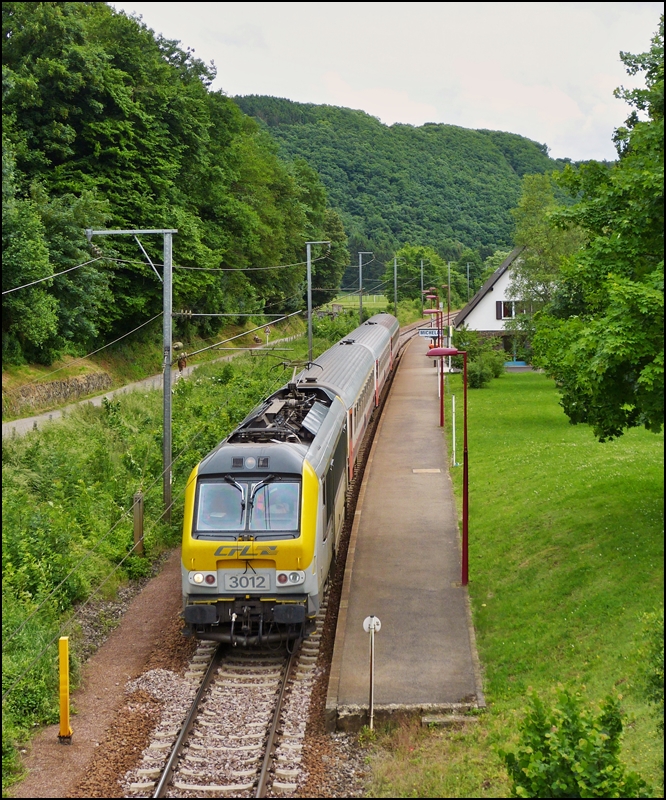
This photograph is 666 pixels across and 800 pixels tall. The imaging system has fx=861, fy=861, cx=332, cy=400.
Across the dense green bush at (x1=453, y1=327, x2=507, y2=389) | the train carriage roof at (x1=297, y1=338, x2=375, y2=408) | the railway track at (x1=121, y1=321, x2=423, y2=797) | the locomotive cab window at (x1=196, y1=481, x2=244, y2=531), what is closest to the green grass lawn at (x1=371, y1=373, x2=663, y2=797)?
the railway track at (x1=121, y1=321, x2=423, y2=797)

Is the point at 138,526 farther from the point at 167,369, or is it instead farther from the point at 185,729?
the point at 185,729

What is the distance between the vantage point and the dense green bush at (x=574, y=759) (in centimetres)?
765

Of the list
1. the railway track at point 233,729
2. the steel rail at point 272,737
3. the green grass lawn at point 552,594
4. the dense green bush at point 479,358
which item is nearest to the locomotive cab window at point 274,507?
the steel rail at point 272,737

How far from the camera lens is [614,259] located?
14.0 meters

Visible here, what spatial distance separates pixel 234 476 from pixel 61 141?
24431 millimetres

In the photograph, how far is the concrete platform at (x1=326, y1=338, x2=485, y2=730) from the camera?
1238cm

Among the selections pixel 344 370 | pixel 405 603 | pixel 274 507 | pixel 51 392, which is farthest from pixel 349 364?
pixel 274 507

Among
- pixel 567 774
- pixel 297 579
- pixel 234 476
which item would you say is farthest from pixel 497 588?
pixel 567 774

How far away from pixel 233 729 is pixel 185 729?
0.68 m

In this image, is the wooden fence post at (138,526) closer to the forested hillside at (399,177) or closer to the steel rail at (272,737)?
the steel rail at (272,737)

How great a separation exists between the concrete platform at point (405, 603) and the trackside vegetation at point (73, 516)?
4.42 metres

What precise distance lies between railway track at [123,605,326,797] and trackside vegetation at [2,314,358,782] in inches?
71.4

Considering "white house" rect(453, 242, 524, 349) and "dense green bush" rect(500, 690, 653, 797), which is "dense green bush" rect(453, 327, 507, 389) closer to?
"white house" rect(453, 242, 524, 349)

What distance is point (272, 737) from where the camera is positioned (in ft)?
36.7
